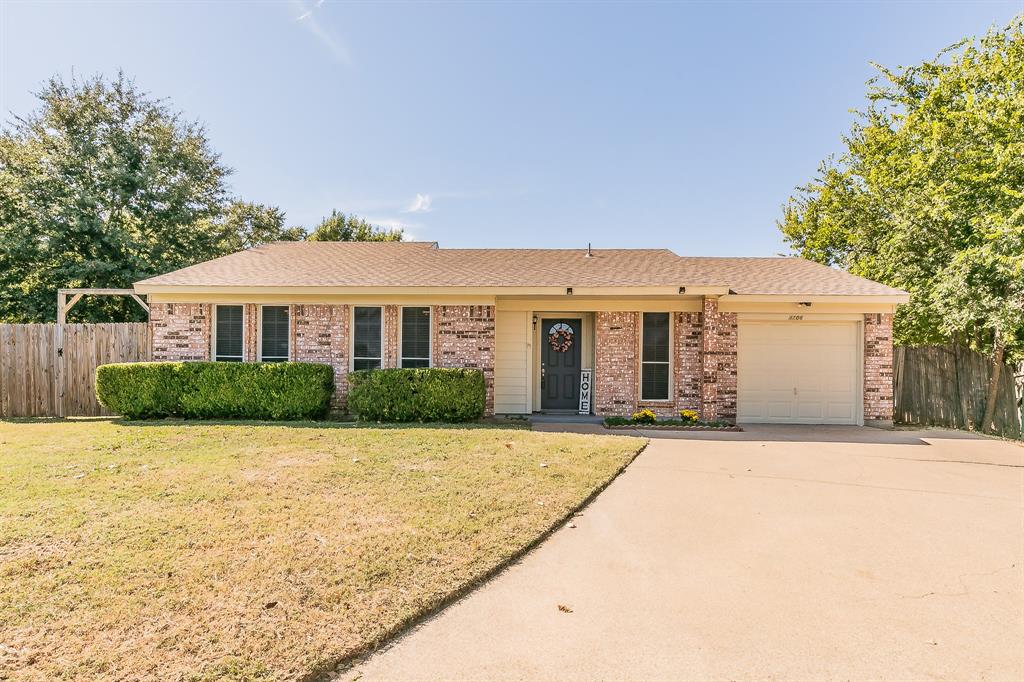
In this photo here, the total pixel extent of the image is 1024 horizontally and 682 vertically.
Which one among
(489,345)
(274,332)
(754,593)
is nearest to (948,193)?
(489,345)

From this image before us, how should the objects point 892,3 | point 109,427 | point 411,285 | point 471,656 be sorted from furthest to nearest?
point 892,3
point 411,285
point 109,427
point 471,656

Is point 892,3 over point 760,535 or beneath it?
over

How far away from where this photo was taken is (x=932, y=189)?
10.9 metres

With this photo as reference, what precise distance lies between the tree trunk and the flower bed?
204 inches

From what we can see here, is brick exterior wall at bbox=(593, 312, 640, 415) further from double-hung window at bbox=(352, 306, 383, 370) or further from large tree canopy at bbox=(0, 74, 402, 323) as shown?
large tree canopy at bbox=(0, 74, 402, 323)

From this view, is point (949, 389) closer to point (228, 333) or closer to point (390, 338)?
point (390, 338)

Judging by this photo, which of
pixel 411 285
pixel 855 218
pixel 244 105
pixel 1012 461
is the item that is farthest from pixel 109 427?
pixel 855 218

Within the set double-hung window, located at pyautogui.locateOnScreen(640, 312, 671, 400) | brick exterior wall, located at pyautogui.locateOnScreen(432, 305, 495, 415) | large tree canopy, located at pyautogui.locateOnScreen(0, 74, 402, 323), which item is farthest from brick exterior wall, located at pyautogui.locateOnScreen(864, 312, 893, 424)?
large tree canopy, located at pyautogui.locateOnScreen(0, 74, 402, 323)

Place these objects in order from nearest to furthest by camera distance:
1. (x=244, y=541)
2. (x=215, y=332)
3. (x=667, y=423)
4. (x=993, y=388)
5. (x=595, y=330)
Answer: (x=244, y=541)
(x=667, y=423)
(x=993, y=388)
(x=215, y=332)
(x=595, y=330)

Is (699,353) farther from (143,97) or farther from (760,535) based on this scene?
(143,97)

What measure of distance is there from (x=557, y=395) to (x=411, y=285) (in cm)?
415

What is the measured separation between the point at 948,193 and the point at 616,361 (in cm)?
784

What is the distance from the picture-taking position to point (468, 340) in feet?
33.7

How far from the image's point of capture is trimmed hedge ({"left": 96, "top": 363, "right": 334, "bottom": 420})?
30.7 ft
